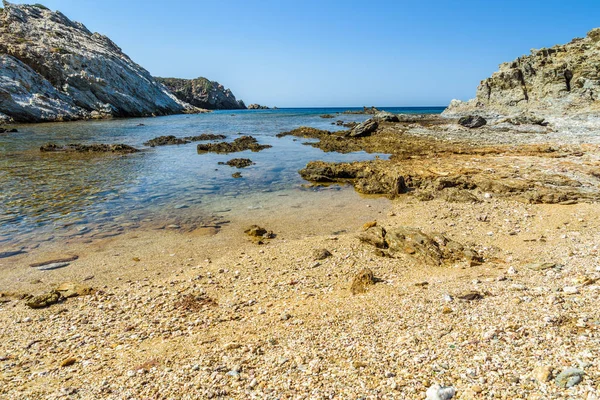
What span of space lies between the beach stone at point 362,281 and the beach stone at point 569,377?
3.72 m

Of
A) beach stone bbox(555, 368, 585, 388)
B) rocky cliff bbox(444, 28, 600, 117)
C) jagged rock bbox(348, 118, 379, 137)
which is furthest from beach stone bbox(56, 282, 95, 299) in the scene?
rocky cliff bbox(444, 28, 600, 117)

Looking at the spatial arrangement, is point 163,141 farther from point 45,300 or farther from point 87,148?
point 45,300

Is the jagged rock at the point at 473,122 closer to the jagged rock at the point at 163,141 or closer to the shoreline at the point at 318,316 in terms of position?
the shoreline at the point at 318,316

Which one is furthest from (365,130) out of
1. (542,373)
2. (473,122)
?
(542,373)

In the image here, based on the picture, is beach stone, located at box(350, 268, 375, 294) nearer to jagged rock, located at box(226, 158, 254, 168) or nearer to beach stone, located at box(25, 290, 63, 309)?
beach stone, located at box(25, 290, 63, 309)

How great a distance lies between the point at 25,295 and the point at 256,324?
5.68m

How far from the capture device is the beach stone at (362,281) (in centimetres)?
692

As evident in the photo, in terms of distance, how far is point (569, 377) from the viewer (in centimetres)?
335

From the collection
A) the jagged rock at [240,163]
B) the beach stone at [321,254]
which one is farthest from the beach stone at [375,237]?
the jagged rock at [240,163]

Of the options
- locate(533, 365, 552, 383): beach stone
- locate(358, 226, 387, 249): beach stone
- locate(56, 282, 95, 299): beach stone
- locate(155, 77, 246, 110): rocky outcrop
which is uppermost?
locate(155, 77, 246, 110): rocky outcrop

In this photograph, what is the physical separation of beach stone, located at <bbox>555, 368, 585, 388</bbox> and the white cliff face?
71334mm

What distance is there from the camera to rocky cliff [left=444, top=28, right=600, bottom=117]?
140 ft

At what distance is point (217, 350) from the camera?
4965 millimetres

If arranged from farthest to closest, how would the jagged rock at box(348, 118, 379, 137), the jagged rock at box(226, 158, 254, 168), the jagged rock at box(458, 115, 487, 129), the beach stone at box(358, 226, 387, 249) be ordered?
the jagged rock at box(458, 115, 487, 129)
the jagged rock at box(348, 118, 379, 137)
the jagged rock at box(226, 158, 254, 168)
the beach stone at box(358, 226, 387, 249)
